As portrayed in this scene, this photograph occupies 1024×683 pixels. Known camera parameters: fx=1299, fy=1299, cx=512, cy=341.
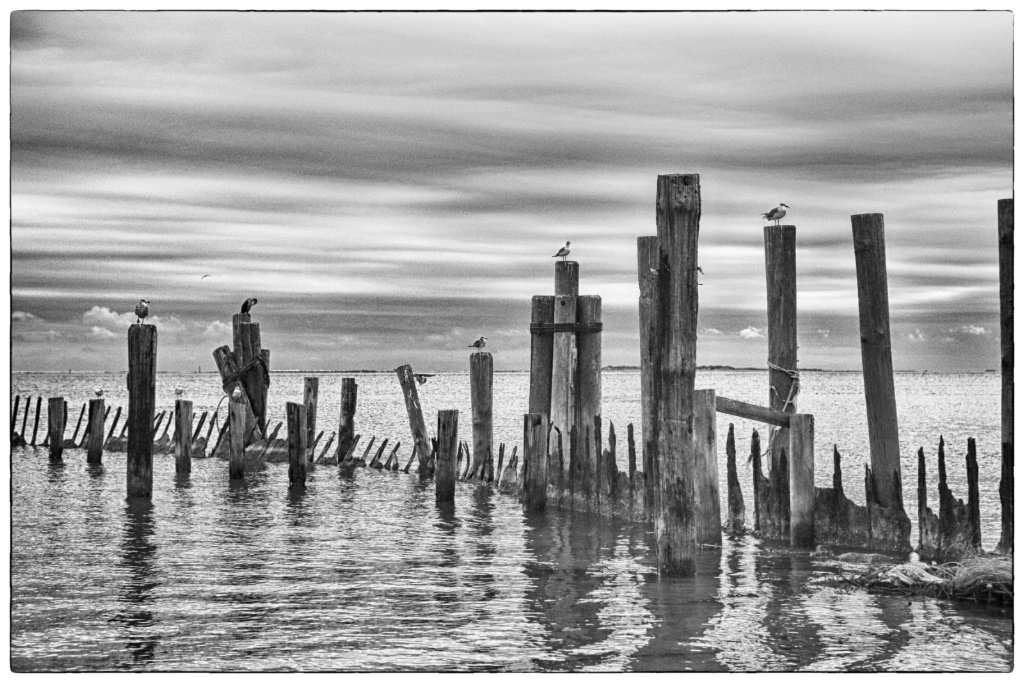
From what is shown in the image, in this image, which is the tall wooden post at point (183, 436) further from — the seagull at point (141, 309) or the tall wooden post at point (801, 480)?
the tall wooden post at point (801, 480)

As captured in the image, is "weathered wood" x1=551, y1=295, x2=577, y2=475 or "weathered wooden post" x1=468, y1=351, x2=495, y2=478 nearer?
"weathered wood" x1=551, y1=295, x2=577, y2=475

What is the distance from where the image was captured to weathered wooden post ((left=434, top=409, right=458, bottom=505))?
1559cm

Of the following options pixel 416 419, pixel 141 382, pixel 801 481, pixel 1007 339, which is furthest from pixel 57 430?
pixel 1007 339

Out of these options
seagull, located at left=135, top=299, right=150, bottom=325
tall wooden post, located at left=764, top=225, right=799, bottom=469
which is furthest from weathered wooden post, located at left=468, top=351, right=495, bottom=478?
tall wooden post, located at left=764, top=225, right=799, bottom=469

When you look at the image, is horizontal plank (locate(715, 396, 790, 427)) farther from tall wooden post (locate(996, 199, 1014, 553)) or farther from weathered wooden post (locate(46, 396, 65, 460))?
weathered wooden post (locate(46, 396, 65, 460))

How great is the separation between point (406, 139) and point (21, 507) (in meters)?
7.66

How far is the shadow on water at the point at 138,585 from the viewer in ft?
30.1

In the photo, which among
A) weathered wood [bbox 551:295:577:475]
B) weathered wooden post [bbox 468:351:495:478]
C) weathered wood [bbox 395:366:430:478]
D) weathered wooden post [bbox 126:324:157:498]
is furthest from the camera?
weathered wood [bbox 395:366:430:478]

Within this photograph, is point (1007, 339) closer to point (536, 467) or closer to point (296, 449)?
point (536, 467)

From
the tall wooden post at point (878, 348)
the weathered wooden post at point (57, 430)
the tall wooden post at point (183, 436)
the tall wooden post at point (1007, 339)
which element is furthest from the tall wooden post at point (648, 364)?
the weathered wooden post at point (57, 430)

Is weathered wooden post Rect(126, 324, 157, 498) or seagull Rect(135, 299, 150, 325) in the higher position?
seagull Rect(135, 299, 150, 325)

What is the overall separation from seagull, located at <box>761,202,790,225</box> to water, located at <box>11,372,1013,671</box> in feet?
8.84

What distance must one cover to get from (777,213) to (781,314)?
1109mm
